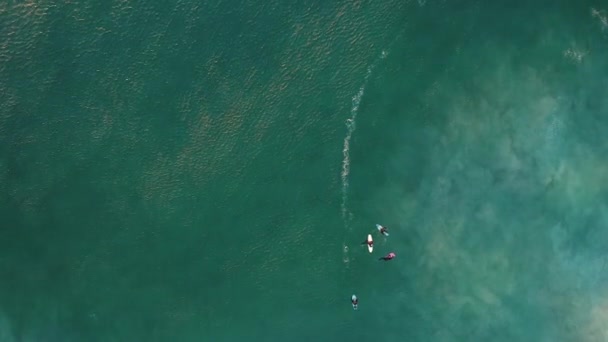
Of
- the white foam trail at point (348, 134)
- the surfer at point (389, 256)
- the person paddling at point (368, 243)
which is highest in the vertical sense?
the white foam trail at point (348, 134)

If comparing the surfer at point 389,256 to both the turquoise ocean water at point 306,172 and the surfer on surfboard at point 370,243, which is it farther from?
the surfer on surfboard at point 370,243

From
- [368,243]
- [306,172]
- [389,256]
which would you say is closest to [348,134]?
[306,172]

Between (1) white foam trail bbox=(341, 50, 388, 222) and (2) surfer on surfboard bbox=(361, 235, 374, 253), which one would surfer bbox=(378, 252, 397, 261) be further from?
(1) white foam trail bbox=(341, 50, 388, 222)

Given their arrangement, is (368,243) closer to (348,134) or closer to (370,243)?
(370,243)

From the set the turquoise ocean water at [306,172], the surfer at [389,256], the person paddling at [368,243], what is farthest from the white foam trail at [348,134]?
the surfer at [389,256]

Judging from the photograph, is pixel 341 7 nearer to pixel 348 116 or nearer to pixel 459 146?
pixel 348 116

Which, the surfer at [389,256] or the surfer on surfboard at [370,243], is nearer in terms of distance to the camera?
the surfer at [389,256]

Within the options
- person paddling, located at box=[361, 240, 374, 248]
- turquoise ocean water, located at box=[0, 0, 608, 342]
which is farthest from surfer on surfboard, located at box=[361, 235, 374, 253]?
turquoise ocean water, located at box=[0, 0, 608, 342]

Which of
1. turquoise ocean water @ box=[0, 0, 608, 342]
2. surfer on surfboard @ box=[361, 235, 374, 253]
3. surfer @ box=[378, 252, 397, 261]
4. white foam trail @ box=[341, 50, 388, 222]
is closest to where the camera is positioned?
surfer @ box=[378, 252, 397, 261]
